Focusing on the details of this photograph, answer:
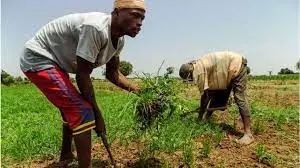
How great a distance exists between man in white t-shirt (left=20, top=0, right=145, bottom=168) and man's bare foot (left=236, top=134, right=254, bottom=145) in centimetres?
267

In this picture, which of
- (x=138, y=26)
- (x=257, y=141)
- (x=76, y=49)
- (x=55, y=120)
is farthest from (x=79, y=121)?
(x=55, y=120)

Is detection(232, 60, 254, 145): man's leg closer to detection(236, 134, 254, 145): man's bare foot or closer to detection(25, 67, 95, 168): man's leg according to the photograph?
detection(236, 134, 254, 145): man's bare foot

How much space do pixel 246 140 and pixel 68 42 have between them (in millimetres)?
3236

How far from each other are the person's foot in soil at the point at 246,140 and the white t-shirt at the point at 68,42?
107 inches

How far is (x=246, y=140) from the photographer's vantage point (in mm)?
6238

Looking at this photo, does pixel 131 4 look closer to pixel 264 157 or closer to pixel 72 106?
pixel 72 106

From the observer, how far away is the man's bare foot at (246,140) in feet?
20.2

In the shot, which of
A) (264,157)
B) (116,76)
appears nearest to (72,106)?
(116,76)

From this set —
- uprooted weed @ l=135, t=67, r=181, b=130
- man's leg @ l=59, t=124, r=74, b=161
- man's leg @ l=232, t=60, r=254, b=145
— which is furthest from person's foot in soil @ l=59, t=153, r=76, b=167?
man's leg @ l=232, t=60, r=254, b=145

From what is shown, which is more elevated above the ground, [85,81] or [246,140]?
[85,81]

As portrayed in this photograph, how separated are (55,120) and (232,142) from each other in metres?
3.48

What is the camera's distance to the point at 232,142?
613 cm

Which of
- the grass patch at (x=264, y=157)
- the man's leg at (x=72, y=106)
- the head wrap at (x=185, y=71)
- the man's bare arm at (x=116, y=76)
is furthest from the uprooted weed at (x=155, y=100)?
the head wrap at (x=185, y=71)

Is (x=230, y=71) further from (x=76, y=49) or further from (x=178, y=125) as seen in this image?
(x=76, y=49)
